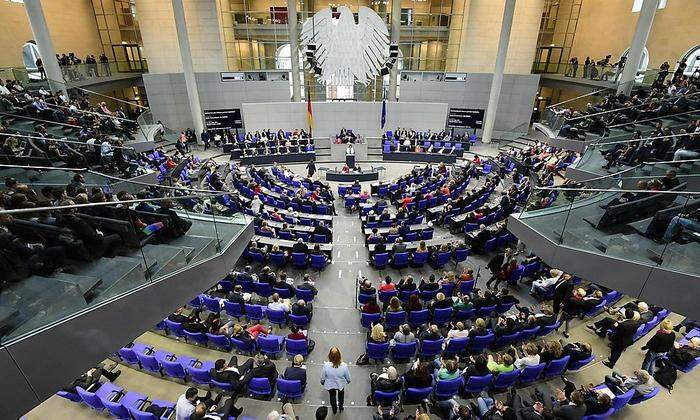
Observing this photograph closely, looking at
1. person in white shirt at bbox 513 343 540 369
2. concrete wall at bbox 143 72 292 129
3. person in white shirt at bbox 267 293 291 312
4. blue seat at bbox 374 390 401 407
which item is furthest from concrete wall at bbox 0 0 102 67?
person in white shirt at bbox 513 343 540 369

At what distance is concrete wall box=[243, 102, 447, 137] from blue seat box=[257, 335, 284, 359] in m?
19.8

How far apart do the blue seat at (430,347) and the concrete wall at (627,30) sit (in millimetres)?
23297

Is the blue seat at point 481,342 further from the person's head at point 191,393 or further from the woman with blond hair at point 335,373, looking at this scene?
the person's head at point 191,393

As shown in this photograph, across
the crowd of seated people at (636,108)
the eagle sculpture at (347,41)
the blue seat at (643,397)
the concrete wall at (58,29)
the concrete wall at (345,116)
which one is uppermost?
the concrete wall at (58,29)

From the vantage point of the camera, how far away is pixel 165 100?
2523cm

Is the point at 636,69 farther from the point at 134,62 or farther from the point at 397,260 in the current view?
the point at 134,62

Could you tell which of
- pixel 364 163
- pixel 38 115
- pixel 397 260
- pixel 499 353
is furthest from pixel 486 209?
pixel 38 115

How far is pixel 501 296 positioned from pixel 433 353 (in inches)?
99.6

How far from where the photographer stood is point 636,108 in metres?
14.3

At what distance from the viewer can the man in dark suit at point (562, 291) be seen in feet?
27.0

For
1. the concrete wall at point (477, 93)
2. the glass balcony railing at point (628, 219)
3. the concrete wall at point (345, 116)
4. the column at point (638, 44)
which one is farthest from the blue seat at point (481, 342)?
the concrete wall at point (477, 93)

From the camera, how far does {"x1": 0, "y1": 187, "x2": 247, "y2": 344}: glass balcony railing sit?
395cm

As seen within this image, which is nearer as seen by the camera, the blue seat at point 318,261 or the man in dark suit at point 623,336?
the man in dark suit at point 623,336

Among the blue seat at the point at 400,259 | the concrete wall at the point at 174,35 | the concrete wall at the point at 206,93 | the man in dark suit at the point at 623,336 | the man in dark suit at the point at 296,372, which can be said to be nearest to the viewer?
the man in dark suit at the point at 296,372
